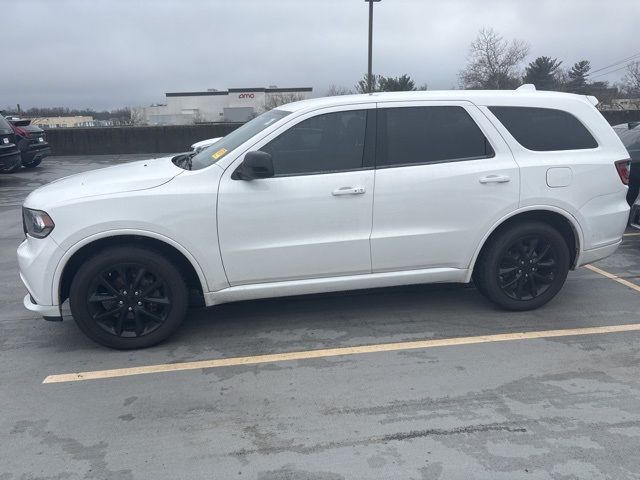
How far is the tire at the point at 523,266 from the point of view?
14.7 ft

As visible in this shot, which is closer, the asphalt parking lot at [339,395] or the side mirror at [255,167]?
the asphalt parking lot at [339,395]

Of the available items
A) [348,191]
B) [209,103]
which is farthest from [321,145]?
[209,103]

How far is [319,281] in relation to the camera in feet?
13.9

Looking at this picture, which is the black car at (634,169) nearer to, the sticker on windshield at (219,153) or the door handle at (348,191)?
the door handle at (348,191)

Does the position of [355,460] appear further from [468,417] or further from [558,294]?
[558,294]

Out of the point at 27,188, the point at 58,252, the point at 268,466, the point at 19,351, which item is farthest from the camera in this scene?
the point at 27,188

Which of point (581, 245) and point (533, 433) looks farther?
point (581, 245)

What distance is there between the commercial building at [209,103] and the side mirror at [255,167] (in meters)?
67.6

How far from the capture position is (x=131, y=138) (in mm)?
22047

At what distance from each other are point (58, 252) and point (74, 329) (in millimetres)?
1028

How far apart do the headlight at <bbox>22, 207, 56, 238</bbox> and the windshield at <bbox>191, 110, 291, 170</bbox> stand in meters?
1.11

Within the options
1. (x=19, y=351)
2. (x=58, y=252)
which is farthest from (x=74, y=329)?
(x=58, y=252)

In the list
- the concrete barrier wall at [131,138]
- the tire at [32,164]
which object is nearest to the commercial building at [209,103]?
the concrete barrier wall at [131,138]

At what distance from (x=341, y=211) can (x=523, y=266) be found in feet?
5.50
